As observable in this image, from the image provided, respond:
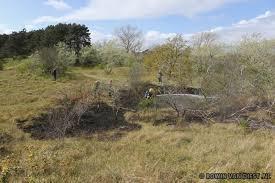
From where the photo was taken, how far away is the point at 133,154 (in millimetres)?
9586

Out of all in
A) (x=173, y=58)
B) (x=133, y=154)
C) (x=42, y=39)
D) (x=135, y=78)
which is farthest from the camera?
(x=42, y=39)

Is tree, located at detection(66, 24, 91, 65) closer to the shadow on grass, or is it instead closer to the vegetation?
the vegetation

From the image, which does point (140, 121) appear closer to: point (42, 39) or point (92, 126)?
point (92, 126)

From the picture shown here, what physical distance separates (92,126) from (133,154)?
8013 millimetres

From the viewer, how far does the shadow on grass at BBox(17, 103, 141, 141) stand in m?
15.5

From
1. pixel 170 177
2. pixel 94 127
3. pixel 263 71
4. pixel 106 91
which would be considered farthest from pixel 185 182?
pixel 263 71

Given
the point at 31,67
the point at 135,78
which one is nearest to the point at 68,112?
the point at 135,78

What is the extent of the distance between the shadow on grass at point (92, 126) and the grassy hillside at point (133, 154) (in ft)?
0.73

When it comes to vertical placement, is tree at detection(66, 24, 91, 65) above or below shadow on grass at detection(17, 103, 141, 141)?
above

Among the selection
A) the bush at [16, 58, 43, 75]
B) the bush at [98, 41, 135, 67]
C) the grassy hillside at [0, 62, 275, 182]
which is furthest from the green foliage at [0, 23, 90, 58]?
the grassy hillside at [0, 62, 275, 182]

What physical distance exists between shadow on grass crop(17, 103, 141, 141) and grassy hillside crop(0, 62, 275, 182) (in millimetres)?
223

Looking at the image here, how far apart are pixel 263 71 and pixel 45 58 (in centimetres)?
1707

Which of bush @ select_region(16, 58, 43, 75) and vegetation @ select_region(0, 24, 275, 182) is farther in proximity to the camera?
bush @ select_region(16, 58, 43, 75)

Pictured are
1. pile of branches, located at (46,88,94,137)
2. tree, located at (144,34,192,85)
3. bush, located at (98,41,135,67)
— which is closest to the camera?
pile of branches, located at (46,88,94,137)
